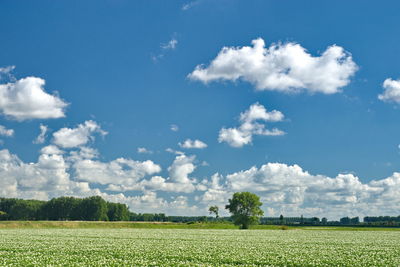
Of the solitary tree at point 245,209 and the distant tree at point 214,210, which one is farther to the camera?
the distant tree at point 214,210

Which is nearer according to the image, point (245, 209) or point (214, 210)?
point (245, 209)

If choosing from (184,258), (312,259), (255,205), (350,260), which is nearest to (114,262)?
(184,258)

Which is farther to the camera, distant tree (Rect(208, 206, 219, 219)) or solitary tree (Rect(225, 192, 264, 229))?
distant tree (Rect(208, 206, 219, 219))

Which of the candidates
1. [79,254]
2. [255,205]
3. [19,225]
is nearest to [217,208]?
[255,205]

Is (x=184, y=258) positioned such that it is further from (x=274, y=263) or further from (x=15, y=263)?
(x=15, y=263)

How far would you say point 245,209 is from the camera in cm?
12950

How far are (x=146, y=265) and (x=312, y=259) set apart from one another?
13482 millimetres

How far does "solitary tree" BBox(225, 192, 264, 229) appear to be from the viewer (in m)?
127

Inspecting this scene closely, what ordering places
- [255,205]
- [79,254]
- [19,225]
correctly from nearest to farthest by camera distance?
1. [79,254]
2. [19,225]
3. [255,205]

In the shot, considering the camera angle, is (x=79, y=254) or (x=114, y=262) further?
(x=79, y=254)

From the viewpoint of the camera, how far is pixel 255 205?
129000 millimetres

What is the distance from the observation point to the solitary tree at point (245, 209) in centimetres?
12738

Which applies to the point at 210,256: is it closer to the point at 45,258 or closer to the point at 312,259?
the point at 312,259

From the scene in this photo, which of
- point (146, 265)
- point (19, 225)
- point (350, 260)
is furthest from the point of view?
point (19, 225)
